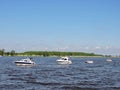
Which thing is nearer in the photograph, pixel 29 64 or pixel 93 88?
pixel 93 88

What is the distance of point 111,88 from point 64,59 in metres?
100.0

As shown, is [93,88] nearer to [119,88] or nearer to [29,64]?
[119,88]

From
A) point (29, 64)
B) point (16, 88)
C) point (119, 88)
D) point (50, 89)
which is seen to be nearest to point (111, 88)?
point (119, 88)

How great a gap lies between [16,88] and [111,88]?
12.4 meters

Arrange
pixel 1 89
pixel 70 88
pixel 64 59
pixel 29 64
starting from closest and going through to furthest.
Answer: pixel 1 89
pixel 70 88
pixel 29 64
pixel 64 59

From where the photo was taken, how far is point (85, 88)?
45.4 metres

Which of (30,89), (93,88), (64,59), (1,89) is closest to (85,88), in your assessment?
(93,88)

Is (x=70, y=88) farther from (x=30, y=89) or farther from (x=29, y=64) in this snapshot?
(x=29, y=64)

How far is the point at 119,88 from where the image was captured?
4541cm

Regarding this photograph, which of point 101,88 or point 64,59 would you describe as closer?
point 101,88

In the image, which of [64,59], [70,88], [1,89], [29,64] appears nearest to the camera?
[1,89]

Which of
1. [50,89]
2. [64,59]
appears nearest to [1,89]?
[50,89]

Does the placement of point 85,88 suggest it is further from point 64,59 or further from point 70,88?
point 64,59

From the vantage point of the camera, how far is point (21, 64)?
376 feet
